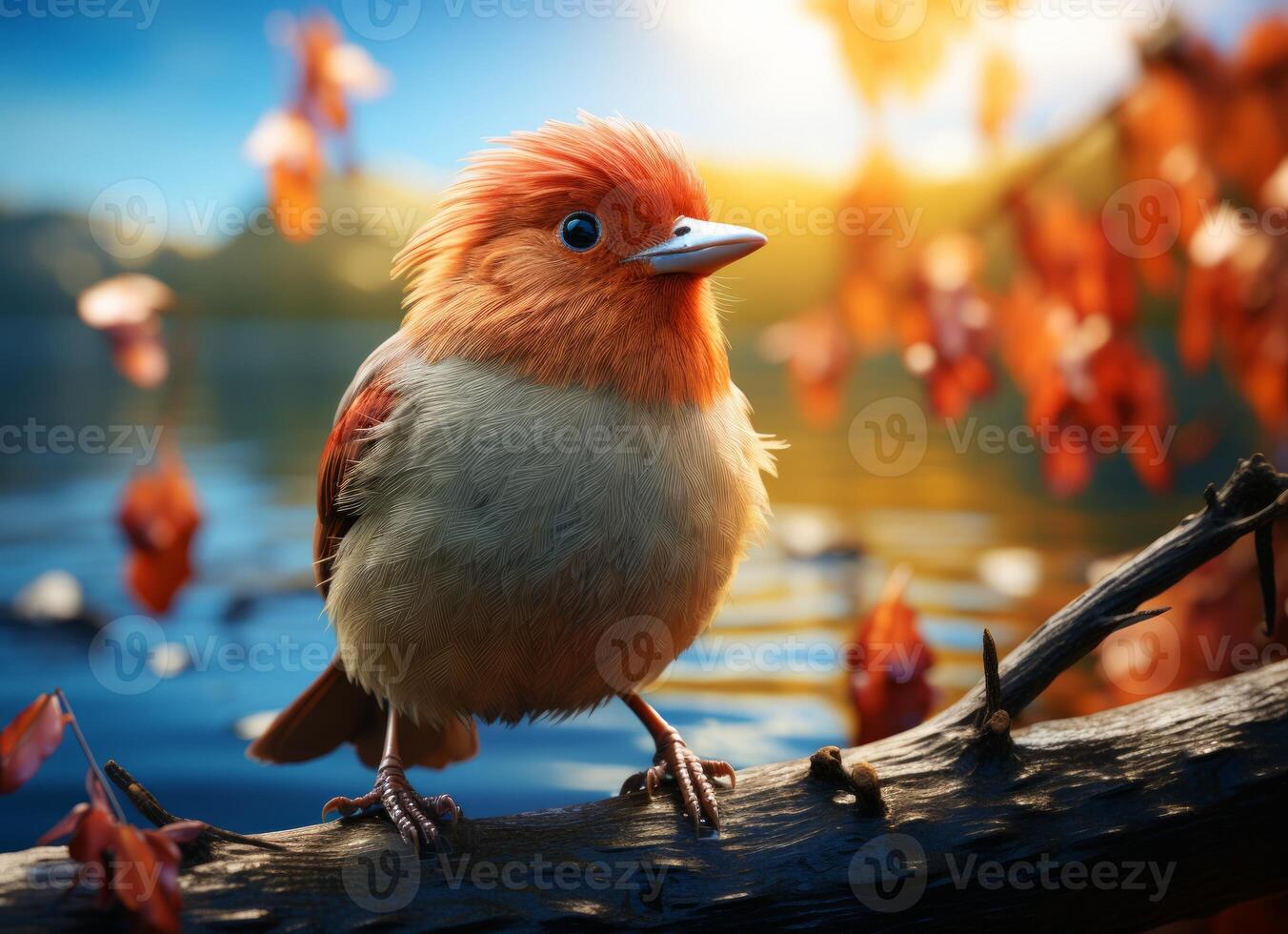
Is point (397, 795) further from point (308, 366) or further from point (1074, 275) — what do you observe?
point (1074, 275)

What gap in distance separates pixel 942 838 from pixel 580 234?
1467mm

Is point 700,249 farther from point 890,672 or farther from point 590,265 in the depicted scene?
point 890,672

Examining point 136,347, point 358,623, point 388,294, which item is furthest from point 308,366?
point 358,623

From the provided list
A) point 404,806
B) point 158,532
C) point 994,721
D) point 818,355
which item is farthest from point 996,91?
point 158,532

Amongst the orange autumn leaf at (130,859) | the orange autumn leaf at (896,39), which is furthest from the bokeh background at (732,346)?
the orange autumn leaf at (130,859)

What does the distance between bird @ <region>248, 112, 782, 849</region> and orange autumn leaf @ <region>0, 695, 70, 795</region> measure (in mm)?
646

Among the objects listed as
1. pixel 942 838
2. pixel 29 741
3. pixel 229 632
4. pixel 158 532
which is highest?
pixel 158 532

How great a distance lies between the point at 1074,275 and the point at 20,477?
362 centimetres

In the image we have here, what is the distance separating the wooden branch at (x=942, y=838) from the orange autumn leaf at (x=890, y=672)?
668mm

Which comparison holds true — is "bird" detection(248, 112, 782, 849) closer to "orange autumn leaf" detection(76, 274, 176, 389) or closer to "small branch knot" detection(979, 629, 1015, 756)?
"small branch knot" detection(979, 629, 1015, 756)

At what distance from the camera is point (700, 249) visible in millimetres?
2113

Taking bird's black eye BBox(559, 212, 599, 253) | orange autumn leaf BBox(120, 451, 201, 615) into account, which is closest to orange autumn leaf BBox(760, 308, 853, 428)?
bird's black eye BBox(559, 212, 599, 253)

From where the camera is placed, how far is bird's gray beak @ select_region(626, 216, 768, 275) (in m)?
2.09

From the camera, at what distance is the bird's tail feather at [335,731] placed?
104 inches
